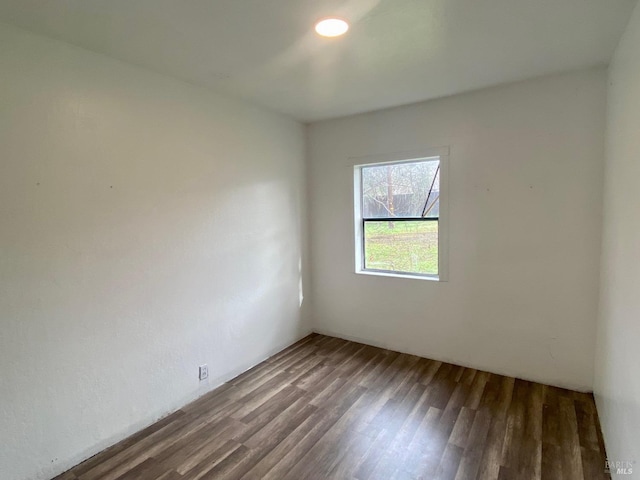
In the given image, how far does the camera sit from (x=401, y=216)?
3.41 m

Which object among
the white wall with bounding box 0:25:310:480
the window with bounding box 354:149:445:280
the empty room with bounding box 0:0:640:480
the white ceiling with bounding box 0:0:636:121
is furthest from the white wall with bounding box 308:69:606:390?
the white wall with bounding box 0:25:310:480

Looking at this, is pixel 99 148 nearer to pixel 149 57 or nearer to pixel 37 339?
pixel 149 57

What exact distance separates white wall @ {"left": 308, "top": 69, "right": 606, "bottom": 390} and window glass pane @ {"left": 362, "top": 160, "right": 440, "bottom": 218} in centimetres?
20

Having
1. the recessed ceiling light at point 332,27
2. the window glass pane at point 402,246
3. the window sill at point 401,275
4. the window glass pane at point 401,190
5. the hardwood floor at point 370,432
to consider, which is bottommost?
the hardwood floor at point 370,432

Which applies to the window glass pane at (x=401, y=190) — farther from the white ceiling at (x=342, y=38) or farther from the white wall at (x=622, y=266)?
the white wall at (x=622, y=266)

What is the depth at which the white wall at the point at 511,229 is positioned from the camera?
8.15 feet

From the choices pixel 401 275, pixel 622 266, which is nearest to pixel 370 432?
pixel 401 275

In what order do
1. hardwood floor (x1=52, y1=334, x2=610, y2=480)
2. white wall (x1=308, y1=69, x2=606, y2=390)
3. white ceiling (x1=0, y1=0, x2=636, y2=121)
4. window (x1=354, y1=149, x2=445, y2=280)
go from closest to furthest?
white ceiling (x1=0, y1=0, x2=636, y2=121) < hardwood floor (x1=52, y1=334, x2=610, y2=480) < white wall (x1=308, y1=69, x2=606, y2=390) < window (x1=354, y1=149, x2=445, y2=280)

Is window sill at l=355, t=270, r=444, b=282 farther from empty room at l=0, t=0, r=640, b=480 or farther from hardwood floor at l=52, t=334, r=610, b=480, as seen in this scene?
hardwood floor at l=52, t=334, r=610, b=480

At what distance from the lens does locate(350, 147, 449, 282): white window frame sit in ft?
9.95

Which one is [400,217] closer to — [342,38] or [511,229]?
[511,229]

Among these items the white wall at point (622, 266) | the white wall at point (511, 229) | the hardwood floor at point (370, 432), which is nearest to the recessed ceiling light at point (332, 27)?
the white wall at point (622, 266)

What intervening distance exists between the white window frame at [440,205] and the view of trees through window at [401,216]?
0.05 metres

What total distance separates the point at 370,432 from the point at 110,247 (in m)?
2.10
